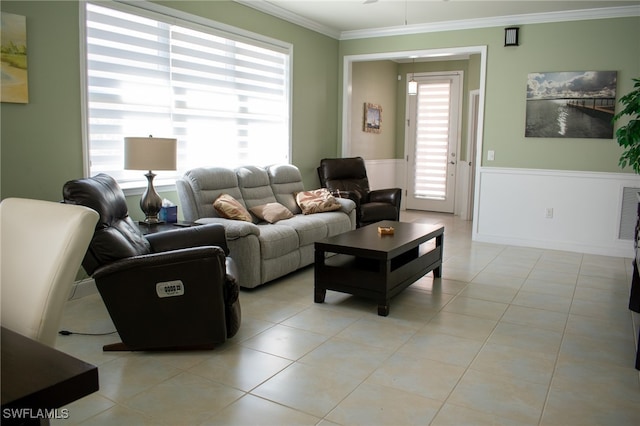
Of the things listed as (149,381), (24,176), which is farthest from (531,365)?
(24,176)

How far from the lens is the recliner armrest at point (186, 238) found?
3410mm

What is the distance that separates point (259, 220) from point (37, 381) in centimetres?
388

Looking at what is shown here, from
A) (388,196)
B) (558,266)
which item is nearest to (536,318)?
(558,266)

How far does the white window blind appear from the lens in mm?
8641

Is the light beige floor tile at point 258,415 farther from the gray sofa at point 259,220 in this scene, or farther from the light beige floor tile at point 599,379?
the gray sofa at point 259,220

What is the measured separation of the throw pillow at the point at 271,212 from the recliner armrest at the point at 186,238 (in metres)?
1.16

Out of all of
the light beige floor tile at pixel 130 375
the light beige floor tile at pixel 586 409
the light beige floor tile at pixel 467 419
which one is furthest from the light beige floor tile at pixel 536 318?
the light beige floor tile at pixel 130 375

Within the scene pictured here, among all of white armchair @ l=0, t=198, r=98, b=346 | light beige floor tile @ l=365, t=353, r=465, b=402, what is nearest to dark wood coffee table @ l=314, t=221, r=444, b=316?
light beige floor tile @ l=365, t=353, r=465, b=402

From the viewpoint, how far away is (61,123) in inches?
147

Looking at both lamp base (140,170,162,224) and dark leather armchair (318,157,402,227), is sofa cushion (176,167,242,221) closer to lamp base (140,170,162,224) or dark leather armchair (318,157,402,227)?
lamp base (140,170,162,224)

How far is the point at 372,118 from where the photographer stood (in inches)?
327

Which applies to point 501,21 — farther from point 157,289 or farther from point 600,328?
point 157,289

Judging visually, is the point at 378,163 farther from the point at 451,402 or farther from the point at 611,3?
the point at 451,402

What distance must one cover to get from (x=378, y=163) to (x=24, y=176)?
5.92 meters
